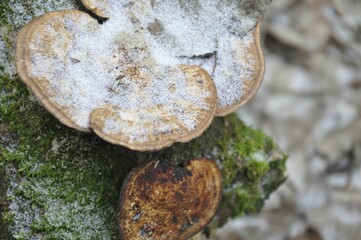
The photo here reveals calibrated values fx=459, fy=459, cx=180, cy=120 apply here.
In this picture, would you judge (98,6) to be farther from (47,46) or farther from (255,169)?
(255,169)

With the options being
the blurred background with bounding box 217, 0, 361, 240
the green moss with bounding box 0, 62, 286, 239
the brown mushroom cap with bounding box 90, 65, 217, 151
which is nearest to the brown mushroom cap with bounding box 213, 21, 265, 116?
the brown mushroom cap with bounding box 90, 65, 217, 151

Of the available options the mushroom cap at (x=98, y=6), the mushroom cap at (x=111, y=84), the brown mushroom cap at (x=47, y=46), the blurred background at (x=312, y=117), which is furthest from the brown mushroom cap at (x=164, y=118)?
the blurred background at (x=312, y=117)

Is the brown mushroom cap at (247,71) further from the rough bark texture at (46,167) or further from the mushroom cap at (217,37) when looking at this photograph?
the rough bark texture at (46,167)

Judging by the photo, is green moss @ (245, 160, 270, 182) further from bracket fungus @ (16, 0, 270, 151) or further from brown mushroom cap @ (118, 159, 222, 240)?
bracket fungus @ (16, 0, 270, 151)

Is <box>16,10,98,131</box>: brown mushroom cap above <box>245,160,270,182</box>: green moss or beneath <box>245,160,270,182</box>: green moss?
above

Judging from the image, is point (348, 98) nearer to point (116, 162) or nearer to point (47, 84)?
point (116, 162)

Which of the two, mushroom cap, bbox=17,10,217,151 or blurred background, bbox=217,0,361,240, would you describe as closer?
mushroom cap, bbox=17,10,217,151
